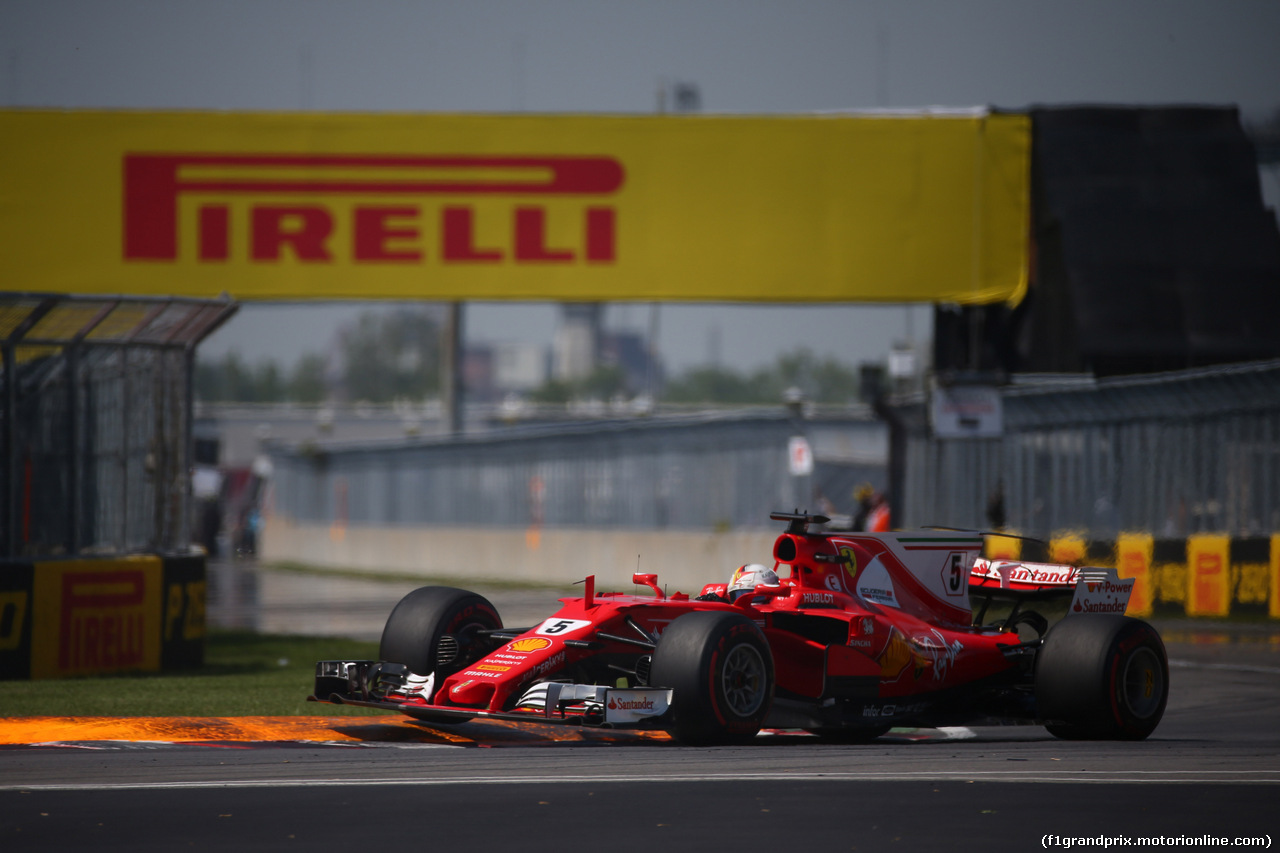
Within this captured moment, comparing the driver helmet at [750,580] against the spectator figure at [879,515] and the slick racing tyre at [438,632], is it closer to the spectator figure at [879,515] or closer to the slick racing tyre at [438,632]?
the slick racing tyre at [438,632]

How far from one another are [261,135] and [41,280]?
3.04m

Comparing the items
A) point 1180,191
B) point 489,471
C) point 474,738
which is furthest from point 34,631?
point 489,471

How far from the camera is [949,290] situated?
63.2 feet

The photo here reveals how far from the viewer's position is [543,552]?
30.1 metres

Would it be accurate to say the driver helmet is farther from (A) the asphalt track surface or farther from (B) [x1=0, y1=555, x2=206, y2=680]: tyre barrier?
(B) [x1=0, y1=555, x2=206, y2=680]: tyre barrier

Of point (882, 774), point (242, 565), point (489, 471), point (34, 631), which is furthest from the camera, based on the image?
point (242, 565)

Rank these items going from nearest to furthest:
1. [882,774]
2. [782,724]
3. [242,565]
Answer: [882,774] < [782,724] < [242,565]

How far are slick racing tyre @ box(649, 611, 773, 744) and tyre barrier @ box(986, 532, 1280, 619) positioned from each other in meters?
10.9

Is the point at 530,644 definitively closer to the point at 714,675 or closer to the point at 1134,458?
the point at 714,675

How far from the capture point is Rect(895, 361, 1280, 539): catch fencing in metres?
18.6

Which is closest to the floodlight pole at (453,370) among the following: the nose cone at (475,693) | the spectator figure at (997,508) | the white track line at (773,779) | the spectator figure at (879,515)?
the spectator figure at (879,515)

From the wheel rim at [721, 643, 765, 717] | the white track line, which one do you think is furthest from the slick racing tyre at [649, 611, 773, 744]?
the white track line

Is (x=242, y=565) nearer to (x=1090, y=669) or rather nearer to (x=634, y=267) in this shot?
(x=634, y=267)

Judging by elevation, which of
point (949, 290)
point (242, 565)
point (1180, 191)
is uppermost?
point (1180, 191)
